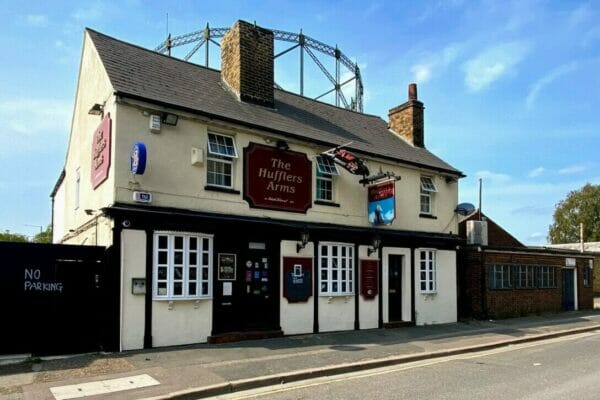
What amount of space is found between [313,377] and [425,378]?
1.97 metres

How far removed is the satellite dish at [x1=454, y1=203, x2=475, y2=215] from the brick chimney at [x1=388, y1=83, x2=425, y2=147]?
293 centimetres

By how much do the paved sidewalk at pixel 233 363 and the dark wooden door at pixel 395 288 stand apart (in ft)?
5.07

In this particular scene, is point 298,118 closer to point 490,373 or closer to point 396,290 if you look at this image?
point 396,290

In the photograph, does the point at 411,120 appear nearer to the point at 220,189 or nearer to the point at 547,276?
the point at 547,276

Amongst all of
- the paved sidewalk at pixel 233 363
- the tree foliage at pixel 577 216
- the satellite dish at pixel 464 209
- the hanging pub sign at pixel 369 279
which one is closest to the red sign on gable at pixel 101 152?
the paved sidewalk at pixel 233 363

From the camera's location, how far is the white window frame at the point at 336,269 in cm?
1471

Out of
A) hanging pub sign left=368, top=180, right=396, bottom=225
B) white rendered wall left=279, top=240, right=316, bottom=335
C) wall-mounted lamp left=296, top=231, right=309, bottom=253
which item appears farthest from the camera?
hanging pub sign left=368, top=180, right=396, bottom=225

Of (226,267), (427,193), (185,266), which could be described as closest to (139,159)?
(185,266)

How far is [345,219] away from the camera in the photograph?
51.0ft

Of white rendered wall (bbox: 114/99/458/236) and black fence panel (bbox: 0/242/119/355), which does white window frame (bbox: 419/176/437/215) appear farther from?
black fence panel (bbox: 0/242/119/355)

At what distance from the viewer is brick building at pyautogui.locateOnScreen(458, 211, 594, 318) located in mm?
18969

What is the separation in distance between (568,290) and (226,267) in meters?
17.5

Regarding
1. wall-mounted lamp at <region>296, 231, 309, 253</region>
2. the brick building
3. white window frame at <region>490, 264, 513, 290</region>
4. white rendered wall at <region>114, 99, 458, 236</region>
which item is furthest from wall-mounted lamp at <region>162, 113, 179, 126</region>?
white window frame at <region>490, 264, 513, 290</region>

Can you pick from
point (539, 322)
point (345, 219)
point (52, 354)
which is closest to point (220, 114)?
point (345, 219)
